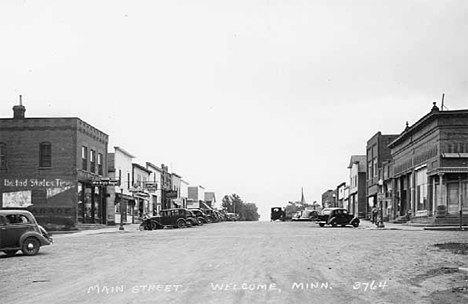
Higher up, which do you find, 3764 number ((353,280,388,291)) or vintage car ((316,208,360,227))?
3764 number ((353,280,388,291))

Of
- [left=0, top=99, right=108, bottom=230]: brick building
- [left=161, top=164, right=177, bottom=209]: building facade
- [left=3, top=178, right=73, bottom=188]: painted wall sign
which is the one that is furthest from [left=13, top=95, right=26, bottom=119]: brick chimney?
[left=161, top=164, right=177, bottom=209]: building facade

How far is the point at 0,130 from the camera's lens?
47.5m

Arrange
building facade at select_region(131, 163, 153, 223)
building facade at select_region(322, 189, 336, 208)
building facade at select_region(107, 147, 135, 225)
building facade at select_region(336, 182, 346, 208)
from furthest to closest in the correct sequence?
building facade at select_region(322, 189, 336, 208)
building facade at select_region(336, 182, 346, 208)
building facade at select_region(131, 163, 153, 223)
building facade at select_region(107, 147, 135, 225)

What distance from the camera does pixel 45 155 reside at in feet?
157

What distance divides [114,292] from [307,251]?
10.6 metres

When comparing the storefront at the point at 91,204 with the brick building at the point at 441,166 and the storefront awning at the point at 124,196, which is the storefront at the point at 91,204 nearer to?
the storefront awning at the point at 124,196

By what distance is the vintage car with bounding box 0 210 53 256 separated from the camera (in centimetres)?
2267

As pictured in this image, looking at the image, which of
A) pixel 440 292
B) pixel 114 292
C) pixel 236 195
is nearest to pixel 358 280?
pixel 440 292

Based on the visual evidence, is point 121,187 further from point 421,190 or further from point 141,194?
point 421,190

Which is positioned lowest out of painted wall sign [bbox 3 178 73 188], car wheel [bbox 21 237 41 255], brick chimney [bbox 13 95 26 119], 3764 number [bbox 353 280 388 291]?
car wheel [bbox 21 237 41 255]

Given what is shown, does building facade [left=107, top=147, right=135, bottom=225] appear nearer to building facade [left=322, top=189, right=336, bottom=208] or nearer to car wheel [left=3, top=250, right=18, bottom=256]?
car wheel [left=3, top=250, right=18, bottom=256]

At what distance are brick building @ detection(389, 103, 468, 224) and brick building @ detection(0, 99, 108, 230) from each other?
24734 millimetres

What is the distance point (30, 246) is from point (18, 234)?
580 millimetres

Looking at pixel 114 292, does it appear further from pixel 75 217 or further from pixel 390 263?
pixel 75 217
